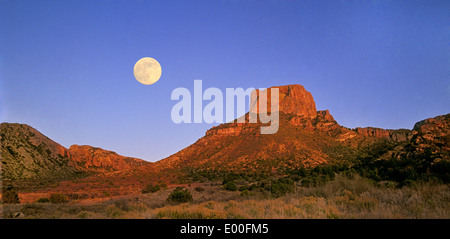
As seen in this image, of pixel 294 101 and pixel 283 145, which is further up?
pixel 294 101

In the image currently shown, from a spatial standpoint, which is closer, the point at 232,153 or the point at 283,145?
the point at 283,145

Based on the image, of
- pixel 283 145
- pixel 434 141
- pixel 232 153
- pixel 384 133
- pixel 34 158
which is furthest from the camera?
pixel 384 133

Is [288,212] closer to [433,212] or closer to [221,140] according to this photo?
[433,212]

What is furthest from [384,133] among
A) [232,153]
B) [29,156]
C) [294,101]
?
[29,156]

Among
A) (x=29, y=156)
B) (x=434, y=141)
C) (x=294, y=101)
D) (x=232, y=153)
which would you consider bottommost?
(x=29, y=156)

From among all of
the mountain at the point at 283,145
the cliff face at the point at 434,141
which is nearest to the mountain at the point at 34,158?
the mountain at the point at 283,145

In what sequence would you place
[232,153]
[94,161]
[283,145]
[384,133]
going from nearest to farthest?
[283,145]
[232,153]
[384,133]
[94,161]

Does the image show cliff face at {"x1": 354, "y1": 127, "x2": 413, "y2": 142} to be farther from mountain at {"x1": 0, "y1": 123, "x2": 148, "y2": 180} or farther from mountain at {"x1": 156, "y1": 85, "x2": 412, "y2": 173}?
mountain at {"x1": 0, "y1": 123, "x2": 148, "y2": 180}

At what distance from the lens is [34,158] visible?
51.5 m

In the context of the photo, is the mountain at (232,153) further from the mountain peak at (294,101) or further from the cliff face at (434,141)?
the mountain peak at (294,101)

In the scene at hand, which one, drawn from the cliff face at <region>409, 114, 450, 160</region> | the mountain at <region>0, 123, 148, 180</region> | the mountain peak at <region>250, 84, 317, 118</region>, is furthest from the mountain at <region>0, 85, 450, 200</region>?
the mountain peak at <region>250, 84, 317, 118</region>

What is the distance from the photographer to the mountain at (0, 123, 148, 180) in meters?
44.9

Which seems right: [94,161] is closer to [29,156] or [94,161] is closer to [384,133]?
[29,156]
